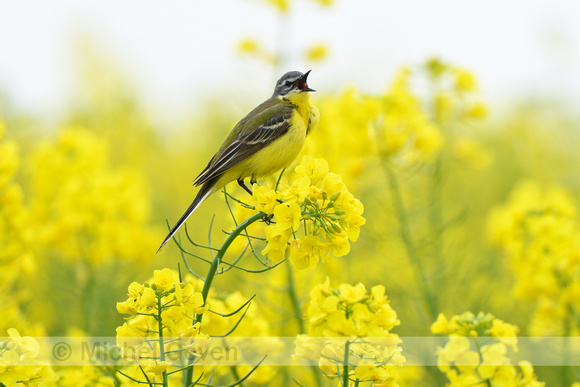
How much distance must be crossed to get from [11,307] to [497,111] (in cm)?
984

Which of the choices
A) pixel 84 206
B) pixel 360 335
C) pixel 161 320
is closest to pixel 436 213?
pixel 84 206

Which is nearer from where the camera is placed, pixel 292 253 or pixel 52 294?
pixel 292 253

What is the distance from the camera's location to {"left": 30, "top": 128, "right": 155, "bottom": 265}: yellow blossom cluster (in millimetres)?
4625

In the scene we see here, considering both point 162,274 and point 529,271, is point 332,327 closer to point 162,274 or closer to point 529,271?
point 162,274

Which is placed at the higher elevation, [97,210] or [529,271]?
[97,210]

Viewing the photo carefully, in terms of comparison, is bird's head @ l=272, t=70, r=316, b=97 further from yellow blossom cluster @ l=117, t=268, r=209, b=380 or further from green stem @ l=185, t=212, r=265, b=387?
yellow blossom cluster @ l=117, t=268, r=209, b=380

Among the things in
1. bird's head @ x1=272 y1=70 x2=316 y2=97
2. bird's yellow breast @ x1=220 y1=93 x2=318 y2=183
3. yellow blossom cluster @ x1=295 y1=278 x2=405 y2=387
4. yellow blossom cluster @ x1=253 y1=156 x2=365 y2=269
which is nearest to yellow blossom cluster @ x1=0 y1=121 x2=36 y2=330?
bird's yellow breast @ x1=220 y1=93 x2=318 y2=183

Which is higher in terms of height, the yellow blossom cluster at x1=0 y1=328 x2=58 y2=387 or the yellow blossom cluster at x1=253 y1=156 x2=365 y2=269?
the yellow blossom cluster at x1=253 y1=156 x2=365 y2=269

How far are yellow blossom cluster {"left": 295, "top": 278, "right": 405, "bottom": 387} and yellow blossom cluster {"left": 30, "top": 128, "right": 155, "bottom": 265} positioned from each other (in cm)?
312

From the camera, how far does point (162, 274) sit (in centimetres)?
186

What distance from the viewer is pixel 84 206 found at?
4.70 m

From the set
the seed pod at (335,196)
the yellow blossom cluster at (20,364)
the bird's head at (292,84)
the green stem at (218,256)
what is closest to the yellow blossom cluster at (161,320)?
the green stem at (218,256)

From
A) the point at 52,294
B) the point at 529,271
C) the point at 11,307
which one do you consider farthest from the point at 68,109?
the point at 529,271
